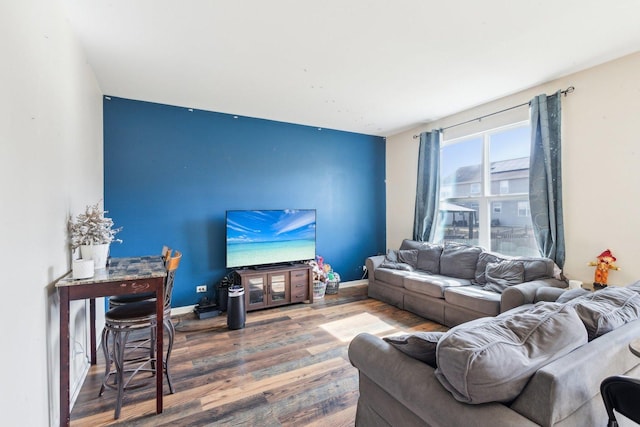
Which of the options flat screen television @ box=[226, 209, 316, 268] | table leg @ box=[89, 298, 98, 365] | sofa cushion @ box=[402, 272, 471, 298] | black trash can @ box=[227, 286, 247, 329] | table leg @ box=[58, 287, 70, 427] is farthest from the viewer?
flat screen television @ box=[226, 209, 316, 268]

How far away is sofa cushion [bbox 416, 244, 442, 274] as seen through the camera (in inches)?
163

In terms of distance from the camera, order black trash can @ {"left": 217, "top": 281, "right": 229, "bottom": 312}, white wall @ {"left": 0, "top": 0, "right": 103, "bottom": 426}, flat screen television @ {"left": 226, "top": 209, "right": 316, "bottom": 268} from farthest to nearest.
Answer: flat screen television @ {"left": 226, "top": 209, "right": 316, "bottom": 268}
black trash can @ {"left": 217, "top": 281, "right": 229, "bottom": 312}
white wall @ {"left": 0, "top": 0, "right": 103, "bottom": 426}

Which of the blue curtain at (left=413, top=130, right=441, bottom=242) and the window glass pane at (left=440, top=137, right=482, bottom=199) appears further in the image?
the blue curtain at (left=413, top=130, right=441, bottom=242)

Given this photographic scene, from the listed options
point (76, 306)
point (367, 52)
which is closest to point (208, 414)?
point (76, 306)

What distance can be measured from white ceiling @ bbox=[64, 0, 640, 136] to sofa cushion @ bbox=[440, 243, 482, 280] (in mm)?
1880

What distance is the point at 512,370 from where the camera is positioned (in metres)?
1.03

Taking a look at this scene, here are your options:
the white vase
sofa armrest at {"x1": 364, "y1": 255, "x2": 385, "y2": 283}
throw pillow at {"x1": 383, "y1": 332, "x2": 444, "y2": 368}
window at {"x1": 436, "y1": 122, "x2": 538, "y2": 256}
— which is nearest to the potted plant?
the white vase

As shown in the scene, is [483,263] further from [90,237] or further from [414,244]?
[90,237]

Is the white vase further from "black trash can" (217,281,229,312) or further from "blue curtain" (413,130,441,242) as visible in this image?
"blue curtain" (413,130,441,242)

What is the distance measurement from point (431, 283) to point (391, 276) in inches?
26.1

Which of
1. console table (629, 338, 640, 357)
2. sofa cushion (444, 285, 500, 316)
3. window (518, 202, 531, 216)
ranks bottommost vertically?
sofa cushion (444, 285, 500, 316)

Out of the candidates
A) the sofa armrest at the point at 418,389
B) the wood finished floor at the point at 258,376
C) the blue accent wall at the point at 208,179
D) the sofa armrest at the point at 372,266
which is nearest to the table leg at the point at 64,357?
the wood finished floor at the point at 258,376

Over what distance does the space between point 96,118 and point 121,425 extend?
284 centimetres

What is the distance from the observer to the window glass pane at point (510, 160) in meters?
3.52
